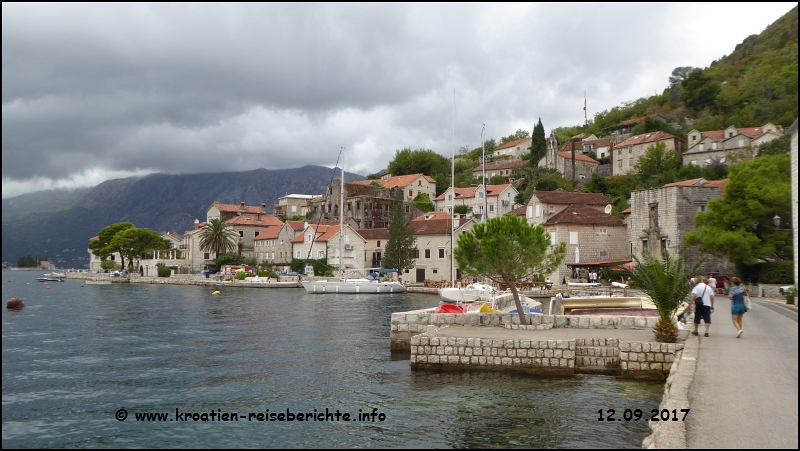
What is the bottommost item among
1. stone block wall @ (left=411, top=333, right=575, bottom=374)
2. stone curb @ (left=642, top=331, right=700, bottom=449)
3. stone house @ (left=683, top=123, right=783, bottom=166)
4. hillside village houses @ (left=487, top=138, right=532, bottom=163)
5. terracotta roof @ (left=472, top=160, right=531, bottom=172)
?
Result: stone block wall @ (left=411, top=333, right=575, bottom=374)

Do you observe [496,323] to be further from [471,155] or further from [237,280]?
[471,155]

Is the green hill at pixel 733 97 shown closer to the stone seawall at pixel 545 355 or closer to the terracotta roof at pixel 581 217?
the terracotta roof at pixel 581 217

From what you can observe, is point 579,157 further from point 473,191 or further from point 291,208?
point 291,208

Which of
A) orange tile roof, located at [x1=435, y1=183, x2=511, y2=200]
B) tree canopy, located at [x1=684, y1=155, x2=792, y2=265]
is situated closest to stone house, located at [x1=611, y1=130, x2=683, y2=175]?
orange tile roof, located at [x1=435, y1=183, x2=511, y2=200]

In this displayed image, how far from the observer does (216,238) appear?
9138 centimetres

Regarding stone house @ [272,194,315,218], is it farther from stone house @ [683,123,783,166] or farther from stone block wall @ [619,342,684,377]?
stone block wall @ [619,342,684,377]

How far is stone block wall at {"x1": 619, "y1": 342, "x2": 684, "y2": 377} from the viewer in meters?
15.9

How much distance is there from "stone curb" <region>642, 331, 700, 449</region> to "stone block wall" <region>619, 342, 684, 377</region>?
128 centimetres

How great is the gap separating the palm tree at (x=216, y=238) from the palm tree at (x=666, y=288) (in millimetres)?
82524

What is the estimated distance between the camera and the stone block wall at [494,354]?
672 inches

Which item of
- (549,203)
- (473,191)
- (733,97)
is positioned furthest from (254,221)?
(733,97)

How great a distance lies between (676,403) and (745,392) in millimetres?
1476

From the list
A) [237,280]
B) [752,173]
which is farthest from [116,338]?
[237,280]

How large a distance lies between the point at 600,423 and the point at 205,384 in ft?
34.9
